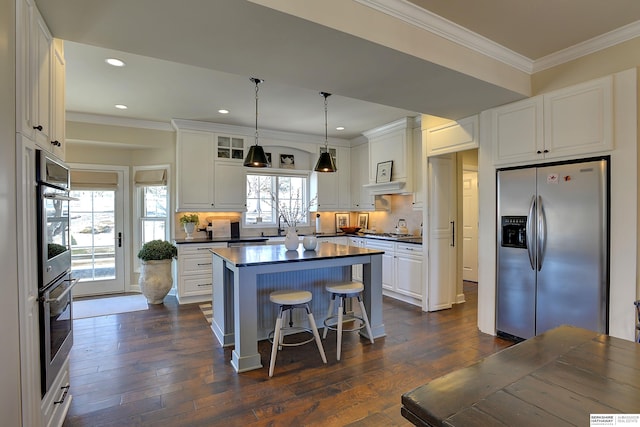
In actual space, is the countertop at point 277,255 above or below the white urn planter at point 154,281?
above

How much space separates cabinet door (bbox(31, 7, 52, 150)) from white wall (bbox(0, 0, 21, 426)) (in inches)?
A: 9.7

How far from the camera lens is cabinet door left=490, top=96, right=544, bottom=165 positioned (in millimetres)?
3051

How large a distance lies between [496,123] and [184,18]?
306 cm

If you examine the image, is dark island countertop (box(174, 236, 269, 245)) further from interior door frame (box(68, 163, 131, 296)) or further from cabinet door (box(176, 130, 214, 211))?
interior door frame (box(68, 163, 131, 296))

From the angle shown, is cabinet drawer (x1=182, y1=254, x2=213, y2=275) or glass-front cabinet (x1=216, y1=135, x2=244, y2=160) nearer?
cabinet drawer (x1=182, y1=254, x2=213, y2=275)

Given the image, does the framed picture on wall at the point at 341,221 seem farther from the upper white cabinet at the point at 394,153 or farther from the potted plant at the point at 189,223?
the potted plant at the point at 189,223

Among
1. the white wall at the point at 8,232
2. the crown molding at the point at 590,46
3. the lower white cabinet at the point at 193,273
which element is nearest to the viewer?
the white wall at the point at 8,232

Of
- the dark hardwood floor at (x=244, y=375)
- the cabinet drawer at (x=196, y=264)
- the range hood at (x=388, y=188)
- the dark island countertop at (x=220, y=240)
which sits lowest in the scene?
the dark hardwood floor at (x=244, y=375)

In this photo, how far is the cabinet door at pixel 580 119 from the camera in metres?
2.62

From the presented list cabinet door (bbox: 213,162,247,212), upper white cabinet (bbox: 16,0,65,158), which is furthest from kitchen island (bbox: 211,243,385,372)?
cabinet door (bbox: 213,162,247,212)

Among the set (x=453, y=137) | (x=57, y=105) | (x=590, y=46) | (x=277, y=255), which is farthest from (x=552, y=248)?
(x=57, y=105)

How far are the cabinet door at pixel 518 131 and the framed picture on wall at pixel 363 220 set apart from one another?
3386 mm

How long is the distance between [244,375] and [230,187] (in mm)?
3394

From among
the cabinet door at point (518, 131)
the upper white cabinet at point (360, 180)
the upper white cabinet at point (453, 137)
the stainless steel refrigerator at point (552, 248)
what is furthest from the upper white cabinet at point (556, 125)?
the upper white cabinet at point (360, 180)
